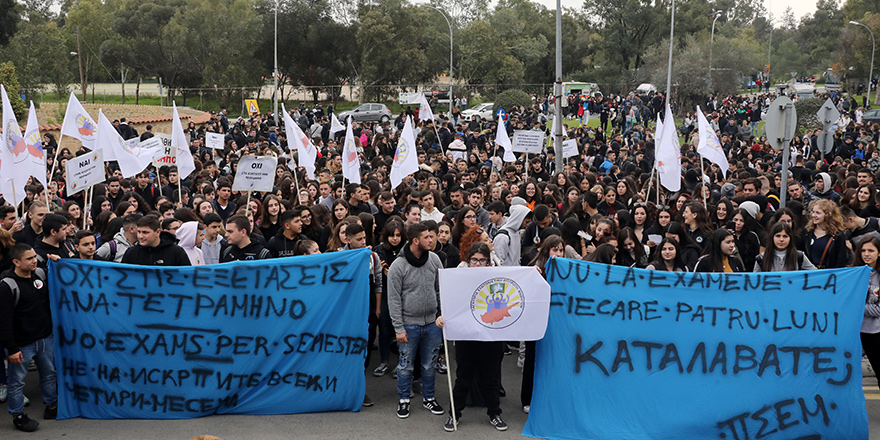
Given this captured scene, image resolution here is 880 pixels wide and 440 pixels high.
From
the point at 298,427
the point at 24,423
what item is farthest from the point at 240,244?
the point at 24,423

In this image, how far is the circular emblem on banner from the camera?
21.3 ft

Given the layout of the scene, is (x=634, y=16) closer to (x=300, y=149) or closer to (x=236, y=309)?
(x=300, y=149)

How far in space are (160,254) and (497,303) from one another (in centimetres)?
301

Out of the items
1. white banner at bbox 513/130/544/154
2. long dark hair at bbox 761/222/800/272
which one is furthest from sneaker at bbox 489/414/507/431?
white banner at bbox 513/130/544/154

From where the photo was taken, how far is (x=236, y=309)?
22.6ft

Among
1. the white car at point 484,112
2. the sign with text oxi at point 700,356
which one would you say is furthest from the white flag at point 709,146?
the white car at point 484,112

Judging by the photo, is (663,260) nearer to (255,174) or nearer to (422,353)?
(422,353)

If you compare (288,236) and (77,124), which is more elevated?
(77,124)

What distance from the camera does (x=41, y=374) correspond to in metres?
6.89

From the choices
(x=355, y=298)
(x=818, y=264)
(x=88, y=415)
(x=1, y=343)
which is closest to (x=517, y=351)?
(x=355, y=298)

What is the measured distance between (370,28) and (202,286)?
155ft

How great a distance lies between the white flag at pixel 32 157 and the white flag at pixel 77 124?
0.65 metres

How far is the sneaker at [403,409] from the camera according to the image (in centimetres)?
696

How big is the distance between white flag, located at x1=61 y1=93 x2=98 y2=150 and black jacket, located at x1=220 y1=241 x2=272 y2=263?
5.24 metres
